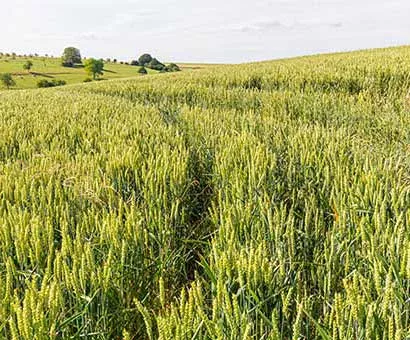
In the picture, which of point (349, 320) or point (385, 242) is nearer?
point (349, 320)

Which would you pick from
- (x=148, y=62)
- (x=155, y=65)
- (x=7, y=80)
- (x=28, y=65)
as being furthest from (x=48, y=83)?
(x=148, y=62)

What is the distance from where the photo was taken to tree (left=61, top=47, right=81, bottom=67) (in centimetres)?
8984

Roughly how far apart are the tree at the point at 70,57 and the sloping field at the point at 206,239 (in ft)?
304

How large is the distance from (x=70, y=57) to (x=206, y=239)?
9783 centimetres

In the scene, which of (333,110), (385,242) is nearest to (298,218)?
(385,242)

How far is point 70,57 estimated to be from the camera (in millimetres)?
92312

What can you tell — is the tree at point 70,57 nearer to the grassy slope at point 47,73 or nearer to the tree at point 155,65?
the grassy slope at point 47,73

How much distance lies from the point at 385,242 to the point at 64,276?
1000 millimetres

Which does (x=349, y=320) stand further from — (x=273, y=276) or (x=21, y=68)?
(x=21, y=68)

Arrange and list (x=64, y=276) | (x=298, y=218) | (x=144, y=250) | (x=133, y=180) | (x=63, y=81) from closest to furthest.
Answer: (x=64, y=276) → (x=144, y=250) → (x=298, y=218) → (x=133, y=180) → (x=63, y=81)

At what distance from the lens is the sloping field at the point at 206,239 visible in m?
1.04

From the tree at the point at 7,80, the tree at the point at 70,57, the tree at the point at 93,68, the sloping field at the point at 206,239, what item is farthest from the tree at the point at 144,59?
the sloping field at the point at 206,239

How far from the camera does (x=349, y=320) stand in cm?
94

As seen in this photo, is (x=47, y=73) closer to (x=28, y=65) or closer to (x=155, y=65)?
(x=28, y=65)
